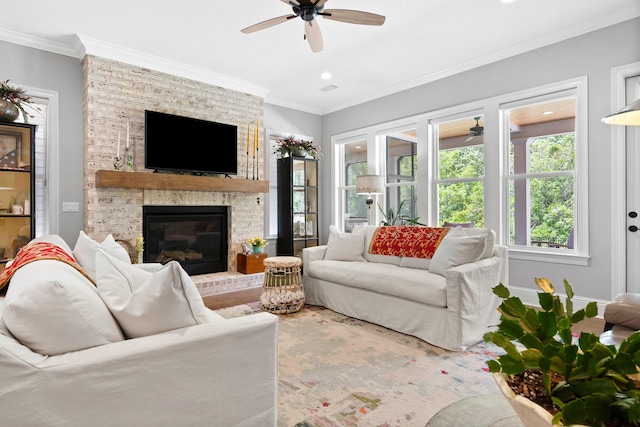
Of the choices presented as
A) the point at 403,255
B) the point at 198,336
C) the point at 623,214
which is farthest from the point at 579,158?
the point at 198,336

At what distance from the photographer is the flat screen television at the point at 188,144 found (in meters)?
4.17

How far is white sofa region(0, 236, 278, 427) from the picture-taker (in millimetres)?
1011

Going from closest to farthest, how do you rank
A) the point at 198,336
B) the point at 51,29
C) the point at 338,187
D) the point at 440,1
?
the point at 198,336, the point at 440,1, the point at 51,29, the point at 338,187

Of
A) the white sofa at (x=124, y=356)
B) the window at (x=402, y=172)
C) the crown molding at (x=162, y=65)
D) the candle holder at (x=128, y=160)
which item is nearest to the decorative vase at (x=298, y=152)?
the crown molding at (x=162, y=65)

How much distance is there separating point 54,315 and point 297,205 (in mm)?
4517

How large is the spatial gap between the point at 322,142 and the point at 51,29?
13.1ft

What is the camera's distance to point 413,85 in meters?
4.89

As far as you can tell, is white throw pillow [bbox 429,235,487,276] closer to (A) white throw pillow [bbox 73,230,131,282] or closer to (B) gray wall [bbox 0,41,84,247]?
(A) white throw pillow [bbox 73,230,131,282]

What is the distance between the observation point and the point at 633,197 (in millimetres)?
3174

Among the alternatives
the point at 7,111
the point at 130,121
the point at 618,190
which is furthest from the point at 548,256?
the point at 7,111

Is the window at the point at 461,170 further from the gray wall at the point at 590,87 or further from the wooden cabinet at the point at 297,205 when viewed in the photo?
the wooden cabinet at the point at 297,205

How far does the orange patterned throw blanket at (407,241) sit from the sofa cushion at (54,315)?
275 cm

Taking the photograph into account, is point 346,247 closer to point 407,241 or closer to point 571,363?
point 407,241

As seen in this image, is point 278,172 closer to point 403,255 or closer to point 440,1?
point 403,255
